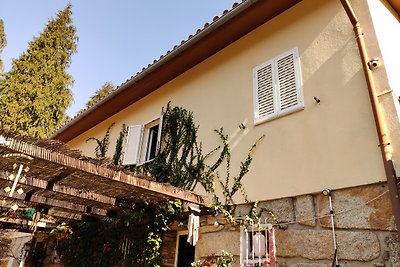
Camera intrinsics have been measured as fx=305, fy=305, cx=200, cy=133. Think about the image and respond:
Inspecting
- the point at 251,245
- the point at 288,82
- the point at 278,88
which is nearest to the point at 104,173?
the point at 251,245

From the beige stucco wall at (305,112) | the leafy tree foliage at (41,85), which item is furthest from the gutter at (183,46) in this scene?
the leafy tree foliage at (41,85)

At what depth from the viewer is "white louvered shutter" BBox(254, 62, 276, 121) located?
4.99 metres

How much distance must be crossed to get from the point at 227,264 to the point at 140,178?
1.71 m

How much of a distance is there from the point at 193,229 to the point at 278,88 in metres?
2.65

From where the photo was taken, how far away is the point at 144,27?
8641 millimetres

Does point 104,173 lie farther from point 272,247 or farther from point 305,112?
point 305,112

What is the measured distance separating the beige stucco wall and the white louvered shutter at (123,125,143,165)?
1.75 m

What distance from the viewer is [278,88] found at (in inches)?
198

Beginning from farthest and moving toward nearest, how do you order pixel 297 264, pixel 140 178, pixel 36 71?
1. pixel 36 71
2. pixel 140 178
3. pixel 297 264

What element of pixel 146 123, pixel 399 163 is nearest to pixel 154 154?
pixel 146 123

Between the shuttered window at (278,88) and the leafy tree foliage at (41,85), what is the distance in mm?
15463

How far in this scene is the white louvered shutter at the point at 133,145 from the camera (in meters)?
7.19

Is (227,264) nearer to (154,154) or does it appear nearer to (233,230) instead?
(233,230)

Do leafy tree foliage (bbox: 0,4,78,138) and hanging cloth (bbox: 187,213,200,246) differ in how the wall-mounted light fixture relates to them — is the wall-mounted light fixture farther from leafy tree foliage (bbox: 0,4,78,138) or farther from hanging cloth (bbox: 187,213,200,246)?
leafy tree foliage (bbox: 0,4,78,138)
